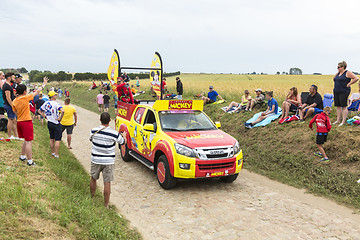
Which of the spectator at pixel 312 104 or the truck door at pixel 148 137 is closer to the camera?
the truck door at pixel 148 137

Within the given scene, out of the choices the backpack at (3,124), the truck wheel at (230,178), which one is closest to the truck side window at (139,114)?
the truck wheel at (230,178)

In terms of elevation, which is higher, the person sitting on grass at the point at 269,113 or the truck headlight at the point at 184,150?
the person sitting on grass at the point at 269,113

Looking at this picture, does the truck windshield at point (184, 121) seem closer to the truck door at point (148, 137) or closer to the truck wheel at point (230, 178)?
the truck door at point (148, 137)

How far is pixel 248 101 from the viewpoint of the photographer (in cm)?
1388

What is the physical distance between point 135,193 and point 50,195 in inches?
84.1

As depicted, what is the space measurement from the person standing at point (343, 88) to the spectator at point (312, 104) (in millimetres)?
797

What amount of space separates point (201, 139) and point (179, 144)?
1.89ft

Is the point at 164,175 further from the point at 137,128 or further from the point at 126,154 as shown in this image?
the point at 126,154

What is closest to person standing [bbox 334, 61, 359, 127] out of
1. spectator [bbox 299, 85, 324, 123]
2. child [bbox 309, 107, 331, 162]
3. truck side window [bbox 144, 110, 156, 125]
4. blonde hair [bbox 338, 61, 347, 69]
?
blonde hair [bbox 338, 61, 347, 69]

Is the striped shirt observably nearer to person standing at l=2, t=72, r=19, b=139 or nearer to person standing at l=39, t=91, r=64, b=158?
person standing at l=39, t=91, r=64, b=158

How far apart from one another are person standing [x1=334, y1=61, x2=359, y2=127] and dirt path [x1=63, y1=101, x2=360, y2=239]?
3657 millimetres

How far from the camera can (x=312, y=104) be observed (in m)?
10.2

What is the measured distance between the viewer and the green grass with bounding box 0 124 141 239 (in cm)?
378

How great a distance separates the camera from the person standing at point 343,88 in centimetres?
908
